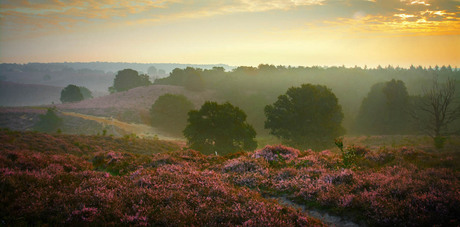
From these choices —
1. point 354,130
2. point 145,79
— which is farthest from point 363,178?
point 145,79

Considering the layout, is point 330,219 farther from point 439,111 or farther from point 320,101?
point 320,101

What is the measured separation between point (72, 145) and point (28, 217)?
2238 cm

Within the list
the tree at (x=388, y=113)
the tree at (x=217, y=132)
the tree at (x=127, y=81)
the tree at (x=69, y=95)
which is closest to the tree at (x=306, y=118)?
the tree at (x=217, y=132)

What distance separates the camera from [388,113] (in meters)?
68.3

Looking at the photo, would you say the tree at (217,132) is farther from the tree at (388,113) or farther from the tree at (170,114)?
the tree at (388,113)

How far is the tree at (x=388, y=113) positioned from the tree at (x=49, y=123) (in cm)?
8243

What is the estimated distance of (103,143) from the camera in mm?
29969

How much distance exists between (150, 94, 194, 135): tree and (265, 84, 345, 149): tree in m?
39.0

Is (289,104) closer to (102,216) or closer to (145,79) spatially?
(102,216)

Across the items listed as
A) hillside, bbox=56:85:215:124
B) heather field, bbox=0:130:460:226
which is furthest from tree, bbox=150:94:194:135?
heather field, bbox=0:130:460:226

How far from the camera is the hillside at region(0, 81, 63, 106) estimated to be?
172m

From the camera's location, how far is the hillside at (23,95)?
6791 inches

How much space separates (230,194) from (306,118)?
3266cm

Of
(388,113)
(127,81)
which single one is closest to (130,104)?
(127,81)
